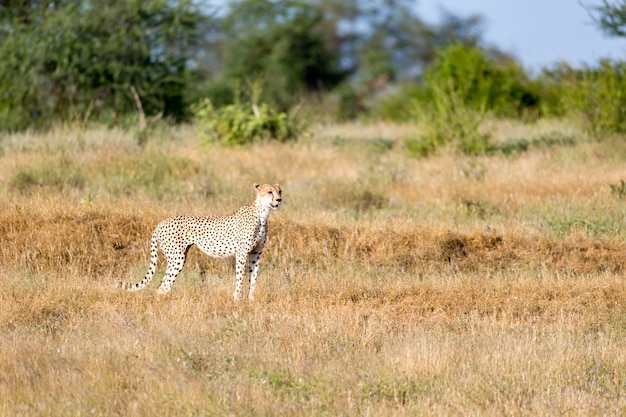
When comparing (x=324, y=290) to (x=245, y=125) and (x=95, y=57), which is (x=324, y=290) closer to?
(x=245, y=125)

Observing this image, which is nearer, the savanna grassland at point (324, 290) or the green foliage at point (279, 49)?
the savanna grassland at point (324, 290)

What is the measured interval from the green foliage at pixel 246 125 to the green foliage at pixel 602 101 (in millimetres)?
5304

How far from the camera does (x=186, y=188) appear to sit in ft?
43.6

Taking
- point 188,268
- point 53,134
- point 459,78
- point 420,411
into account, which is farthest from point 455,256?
point 459,78

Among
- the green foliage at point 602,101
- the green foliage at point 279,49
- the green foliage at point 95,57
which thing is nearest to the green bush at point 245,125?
the green foliage at point 95,57

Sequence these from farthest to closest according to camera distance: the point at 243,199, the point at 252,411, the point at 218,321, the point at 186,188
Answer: the point at 186,188 < the point at 243,199 < the point at 218,321 < the point at 252,411

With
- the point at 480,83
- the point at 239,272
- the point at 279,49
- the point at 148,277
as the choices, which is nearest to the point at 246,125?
the point at 480,83

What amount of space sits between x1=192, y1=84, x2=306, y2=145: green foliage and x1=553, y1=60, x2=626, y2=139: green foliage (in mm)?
5304

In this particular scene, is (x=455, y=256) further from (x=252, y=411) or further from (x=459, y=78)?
(x=459, y=78)

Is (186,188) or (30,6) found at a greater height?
(30,6)

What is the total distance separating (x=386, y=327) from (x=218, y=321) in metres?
1.29

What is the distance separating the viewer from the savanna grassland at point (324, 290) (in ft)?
19.2

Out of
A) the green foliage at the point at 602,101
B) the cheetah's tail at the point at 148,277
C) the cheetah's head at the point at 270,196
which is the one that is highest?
the green foliage at the point at 602,101

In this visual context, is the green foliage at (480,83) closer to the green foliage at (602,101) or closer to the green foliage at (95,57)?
the green foliage at (602,101)
